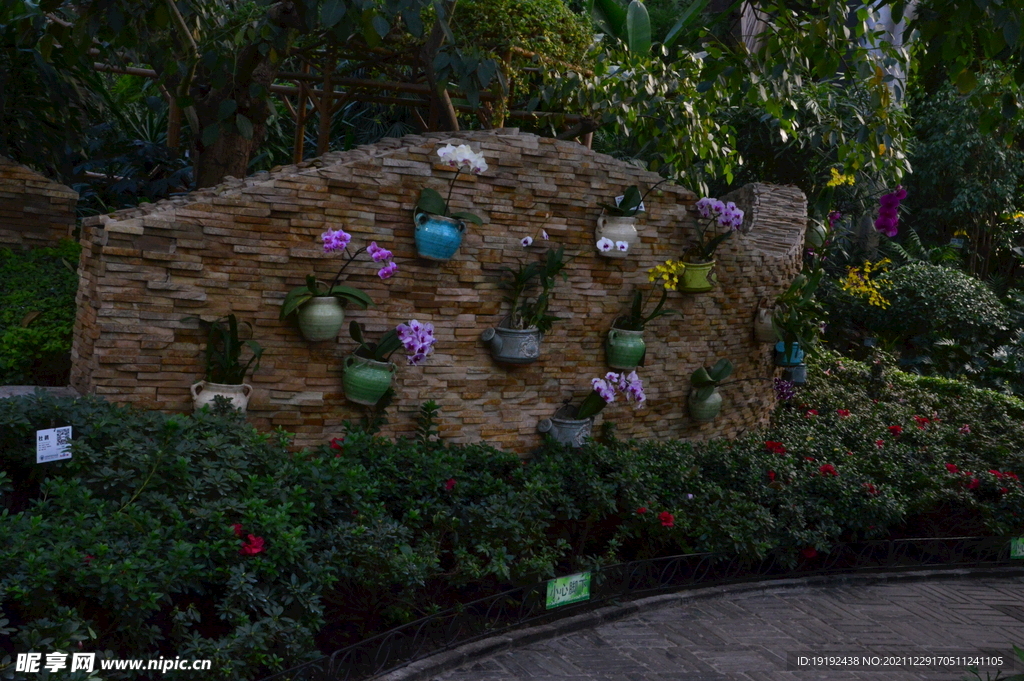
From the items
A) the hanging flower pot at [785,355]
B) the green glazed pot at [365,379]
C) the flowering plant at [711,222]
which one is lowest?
the green glazed pot at [365,379]

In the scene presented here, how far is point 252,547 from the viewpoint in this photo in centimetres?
382

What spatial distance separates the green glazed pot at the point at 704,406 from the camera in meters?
7.18

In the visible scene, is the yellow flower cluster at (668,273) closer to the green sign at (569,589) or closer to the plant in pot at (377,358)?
the plant in pot at (377,358)

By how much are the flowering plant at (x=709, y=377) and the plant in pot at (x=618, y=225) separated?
122 cm

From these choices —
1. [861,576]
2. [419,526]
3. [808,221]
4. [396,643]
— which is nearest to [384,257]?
[419,526]

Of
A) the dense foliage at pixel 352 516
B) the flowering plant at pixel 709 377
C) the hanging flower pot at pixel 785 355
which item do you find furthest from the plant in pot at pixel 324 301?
the hanging flower pot at pixel 785 355

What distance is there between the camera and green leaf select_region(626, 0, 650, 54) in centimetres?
774

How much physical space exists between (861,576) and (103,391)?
4819 millimetres

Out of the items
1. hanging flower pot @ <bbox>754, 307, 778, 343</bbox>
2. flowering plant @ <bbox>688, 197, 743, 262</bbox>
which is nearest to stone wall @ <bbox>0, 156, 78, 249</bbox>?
flowering plant @ <bbox>688, 197, 743, 262</bbox>

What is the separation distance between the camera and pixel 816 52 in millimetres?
6133

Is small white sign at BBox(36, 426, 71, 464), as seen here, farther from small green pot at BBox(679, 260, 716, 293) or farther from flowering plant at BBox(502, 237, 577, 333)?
small green pot at BBox(679, 260, 716, 293)

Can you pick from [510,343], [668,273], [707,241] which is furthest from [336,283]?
[707,241]

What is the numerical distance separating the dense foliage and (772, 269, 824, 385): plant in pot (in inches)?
30.6

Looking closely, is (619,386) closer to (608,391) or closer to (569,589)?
(608,391)
